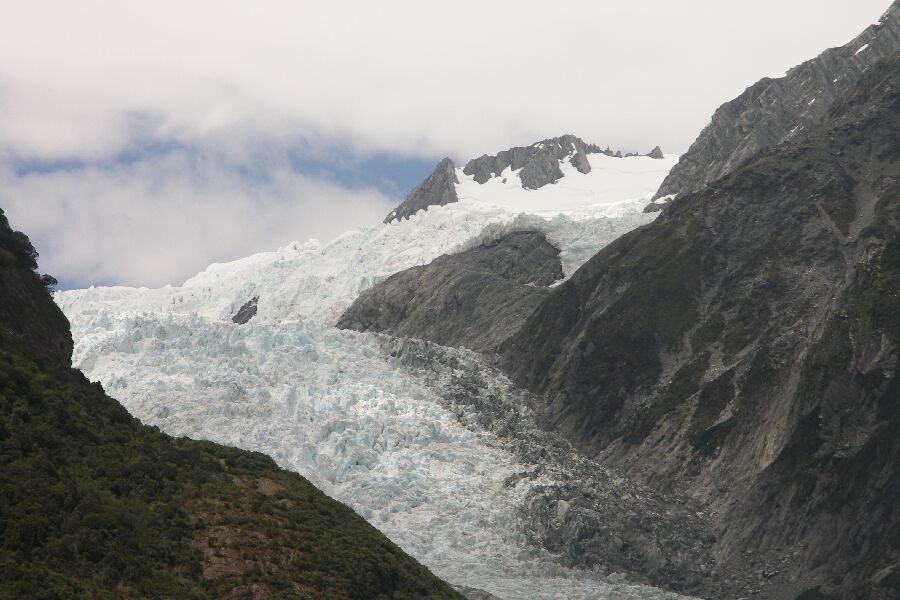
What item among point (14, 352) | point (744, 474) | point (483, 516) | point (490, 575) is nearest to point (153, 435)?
point (14, 352)

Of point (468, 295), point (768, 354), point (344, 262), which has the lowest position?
point (768, 354)

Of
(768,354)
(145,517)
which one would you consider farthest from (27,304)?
(768,354)

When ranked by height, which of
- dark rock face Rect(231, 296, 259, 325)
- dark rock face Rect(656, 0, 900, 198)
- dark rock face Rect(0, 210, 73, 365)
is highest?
dark rock face Rect(231, 296, 259, 325)

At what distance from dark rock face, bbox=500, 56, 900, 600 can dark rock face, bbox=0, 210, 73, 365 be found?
122 ft

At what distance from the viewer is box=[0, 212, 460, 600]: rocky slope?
88.7ft

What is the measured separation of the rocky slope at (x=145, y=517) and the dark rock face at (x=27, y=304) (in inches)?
31.3

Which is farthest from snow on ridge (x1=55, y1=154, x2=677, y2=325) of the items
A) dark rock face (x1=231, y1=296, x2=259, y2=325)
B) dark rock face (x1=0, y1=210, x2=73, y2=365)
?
dark rock face (x1=0, y1=210, x2=73, y2=365)

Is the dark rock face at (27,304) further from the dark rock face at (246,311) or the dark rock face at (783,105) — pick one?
the dark rock face at (246,311)

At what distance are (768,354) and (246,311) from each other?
101284 mm

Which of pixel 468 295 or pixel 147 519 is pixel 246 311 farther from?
pixel 147 519

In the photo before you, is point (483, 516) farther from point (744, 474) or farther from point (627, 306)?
point (627, 306)

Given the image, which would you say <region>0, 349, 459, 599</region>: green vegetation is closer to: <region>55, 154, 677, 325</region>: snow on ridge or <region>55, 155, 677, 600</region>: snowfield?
<region>55, 155, 677, 600</region>: snowfield

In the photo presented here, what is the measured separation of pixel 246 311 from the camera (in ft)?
513

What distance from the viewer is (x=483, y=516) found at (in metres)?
63.2
